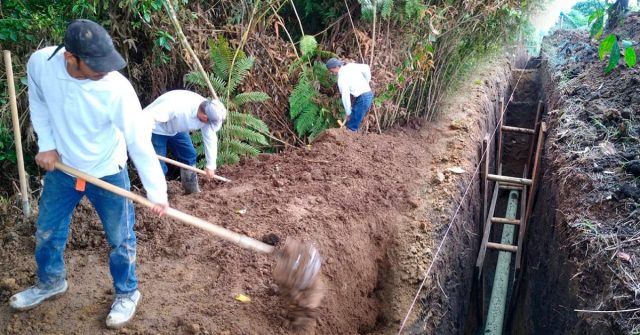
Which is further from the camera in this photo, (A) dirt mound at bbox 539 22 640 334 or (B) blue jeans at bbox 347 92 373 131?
(B) blue jeans at bbox 347 92 373 131

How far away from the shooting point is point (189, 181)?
544cm

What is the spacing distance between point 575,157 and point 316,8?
441 centimetres

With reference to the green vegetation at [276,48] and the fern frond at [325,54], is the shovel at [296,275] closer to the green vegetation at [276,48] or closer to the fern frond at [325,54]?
the green vegetation at [276,48]

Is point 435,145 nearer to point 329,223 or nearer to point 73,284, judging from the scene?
point 329,223

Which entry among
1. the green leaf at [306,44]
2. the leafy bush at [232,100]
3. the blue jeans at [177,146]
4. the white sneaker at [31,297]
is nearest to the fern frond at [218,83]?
the leafy bush at [232,100]

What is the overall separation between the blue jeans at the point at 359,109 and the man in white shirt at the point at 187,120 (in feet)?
8.24

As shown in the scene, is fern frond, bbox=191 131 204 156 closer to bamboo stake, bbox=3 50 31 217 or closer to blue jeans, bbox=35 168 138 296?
bamboo stake, bbox=3 50 31 217

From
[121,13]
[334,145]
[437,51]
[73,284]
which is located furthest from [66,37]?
[437,51]

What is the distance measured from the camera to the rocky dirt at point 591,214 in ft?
12.4

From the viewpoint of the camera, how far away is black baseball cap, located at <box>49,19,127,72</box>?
8.76ft

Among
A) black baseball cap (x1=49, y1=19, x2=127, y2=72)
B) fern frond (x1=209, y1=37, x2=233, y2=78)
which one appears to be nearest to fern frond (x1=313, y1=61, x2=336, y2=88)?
fern frond (x1=209, y1=37, x2=233, y2=78)

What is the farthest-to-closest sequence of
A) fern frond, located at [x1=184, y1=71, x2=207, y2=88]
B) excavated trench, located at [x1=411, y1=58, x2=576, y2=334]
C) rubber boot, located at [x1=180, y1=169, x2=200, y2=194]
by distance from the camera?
fern frond, located at [x1=184, y1=71, x2=207, y2=88] → rubber boot, located at [x1=180, y1=169, x2=200, y2=194] → excavated trench, located at [x1=411, y1=58, x2=576, y2=334]

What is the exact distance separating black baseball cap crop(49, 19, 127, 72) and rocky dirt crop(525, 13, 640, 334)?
12.0 ft

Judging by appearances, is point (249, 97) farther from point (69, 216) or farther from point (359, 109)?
point (69, 216)
